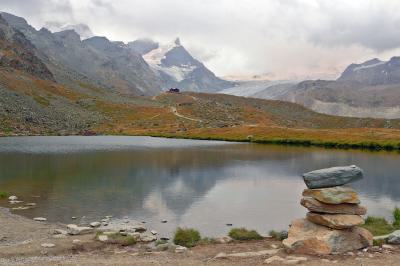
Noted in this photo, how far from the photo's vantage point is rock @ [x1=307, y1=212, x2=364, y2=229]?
3027 centimetres

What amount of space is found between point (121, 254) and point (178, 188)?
31.2m

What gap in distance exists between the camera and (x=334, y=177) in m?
32.7

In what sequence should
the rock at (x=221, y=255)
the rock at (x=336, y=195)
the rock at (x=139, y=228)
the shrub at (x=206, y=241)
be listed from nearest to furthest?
1. the rock at (x=221, y=255)
2. the rock at (x=336, y=195)
3. the shrub at (x=206, y=241)
4. the rock at (x=139, y=228)

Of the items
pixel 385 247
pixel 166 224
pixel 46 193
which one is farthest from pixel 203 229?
pixel 46 193

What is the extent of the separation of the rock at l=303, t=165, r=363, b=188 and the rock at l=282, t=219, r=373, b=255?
3.14m

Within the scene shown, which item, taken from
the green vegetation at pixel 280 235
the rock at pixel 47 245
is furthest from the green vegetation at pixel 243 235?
the rock at pixel 47 245

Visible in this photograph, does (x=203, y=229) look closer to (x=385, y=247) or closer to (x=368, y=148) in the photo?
(x=385, y=247)

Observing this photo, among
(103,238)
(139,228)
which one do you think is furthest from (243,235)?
(103,238)

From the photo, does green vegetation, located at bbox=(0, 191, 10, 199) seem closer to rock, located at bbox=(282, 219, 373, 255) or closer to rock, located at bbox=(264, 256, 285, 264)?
rock, located at bbox=(282, 219, 373, 255)

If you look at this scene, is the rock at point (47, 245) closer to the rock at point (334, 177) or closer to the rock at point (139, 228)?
the rock at point (139, 228)

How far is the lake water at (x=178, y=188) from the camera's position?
145 ft

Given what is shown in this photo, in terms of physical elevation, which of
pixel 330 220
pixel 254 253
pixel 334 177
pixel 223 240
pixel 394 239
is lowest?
pixel 223 240

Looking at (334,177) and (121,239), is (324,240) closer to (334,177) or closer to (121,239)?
(334,177)

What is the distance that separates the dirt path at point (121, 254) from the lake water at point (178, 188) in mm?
6221
